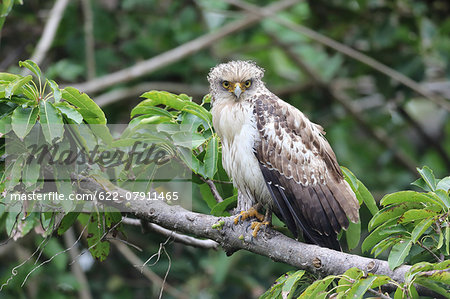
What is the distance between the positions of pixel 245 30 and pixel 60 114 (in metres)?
4.71

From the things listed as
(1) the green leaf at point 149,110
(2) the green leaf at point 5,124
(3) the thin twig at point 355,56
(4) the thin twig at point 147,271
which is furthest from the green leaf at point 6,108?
(3) the thin twig at point 355,56

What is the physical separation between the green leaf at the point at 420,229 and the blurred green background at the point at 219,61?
3.56m

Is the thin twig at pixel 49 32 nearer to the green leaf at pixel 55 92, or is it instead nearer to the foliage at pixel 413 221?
the green leaf at pixel 55 92

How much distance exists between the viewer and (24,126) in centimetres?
321

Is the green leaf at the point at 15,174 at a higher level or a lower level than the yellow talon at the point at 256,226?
higher

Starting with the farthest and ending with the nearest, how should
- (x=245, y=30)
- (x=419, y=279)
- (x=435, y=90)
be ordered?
(x=435, y=90) → (x=245, y=30) → (x=419, y=279)

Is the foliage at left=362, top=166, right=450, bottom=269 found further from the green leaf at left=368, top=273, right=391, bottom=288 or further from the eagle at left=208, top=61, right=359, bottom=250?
the eagle at left=208, top=61, right=359, bottom=250

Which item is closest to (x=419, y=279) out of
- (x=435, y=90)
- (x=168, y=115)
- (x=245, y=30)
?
(x=168, y=115)

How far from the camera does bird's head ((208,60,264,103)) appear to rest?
4215mm

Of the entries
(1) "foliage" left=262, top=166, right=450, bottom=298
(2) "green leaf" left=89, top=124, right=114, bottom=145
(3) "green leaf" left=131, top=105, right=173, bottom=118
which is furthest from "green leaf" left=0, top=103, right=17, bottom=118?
(1) "foliage" left=262, top=166, right=450, bottom=298

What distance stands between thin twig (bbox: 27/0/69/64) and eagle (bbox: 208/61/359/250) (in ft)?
10.1

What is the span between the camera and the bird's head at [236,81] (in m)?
4.21

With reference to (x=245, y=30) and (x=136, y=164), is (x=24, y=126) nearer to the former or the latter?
(x=136, y=164)

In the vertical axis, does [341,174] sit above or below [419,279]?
above
